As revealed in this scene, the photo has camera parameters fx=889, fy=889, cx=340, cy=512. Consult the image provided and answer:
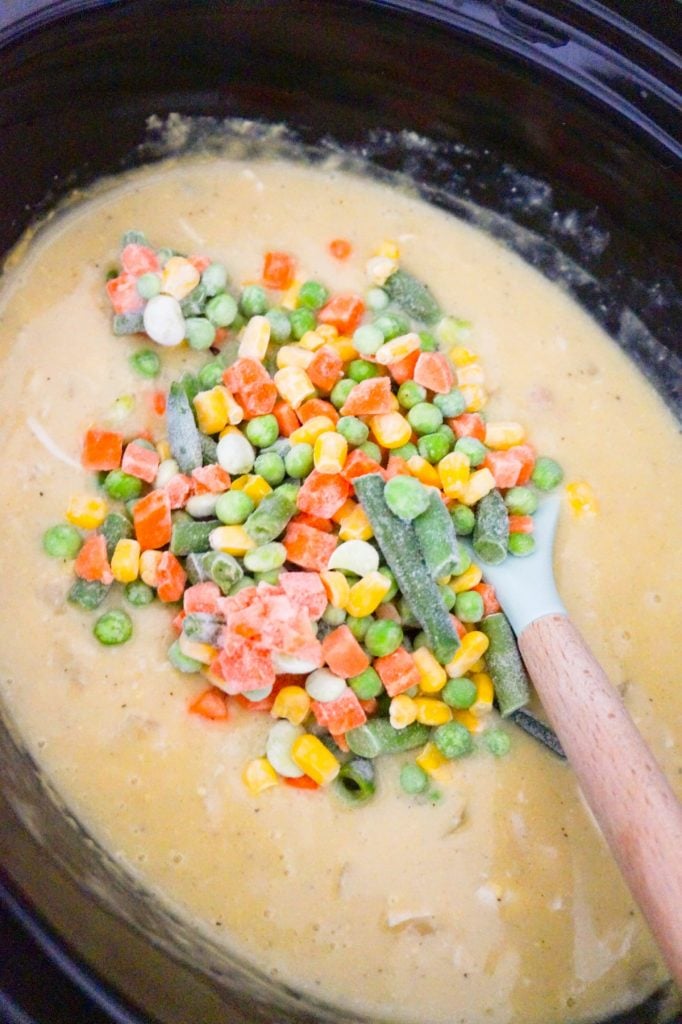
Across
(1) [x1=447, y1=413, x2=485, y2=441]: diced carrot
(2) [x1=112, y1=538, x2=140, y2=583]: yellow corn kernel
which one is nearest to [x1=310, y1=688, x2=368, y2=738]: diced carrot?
(2) [x1=112, y1=538, x2=140, y2=583]: yellow corn kernel

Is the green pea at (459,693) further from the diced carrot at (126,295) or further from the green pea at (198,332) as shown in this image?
the diced carrot at (126,295)

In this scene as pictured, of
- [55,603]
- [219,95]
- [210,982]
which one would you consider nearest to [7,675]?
[55,603]

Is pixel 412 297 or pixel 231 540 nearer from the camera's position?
pixel 231 540

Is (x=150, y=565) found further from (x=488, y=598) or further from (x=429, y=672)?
(x=488, y=598)

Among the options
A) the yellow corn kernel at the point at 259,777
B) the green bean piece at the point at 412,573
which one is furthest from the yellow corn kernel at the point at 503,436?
the yellow corn kernel at the point at 259,777

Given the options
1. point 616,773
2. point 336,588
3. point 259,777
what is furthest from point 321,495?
point 616,773

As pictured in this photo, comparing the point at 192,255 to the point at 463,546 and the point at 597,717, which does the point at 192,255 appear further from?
the point at 597,717

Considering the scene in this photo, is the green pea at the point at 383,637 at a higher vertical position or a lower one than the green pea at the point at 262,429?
lower
